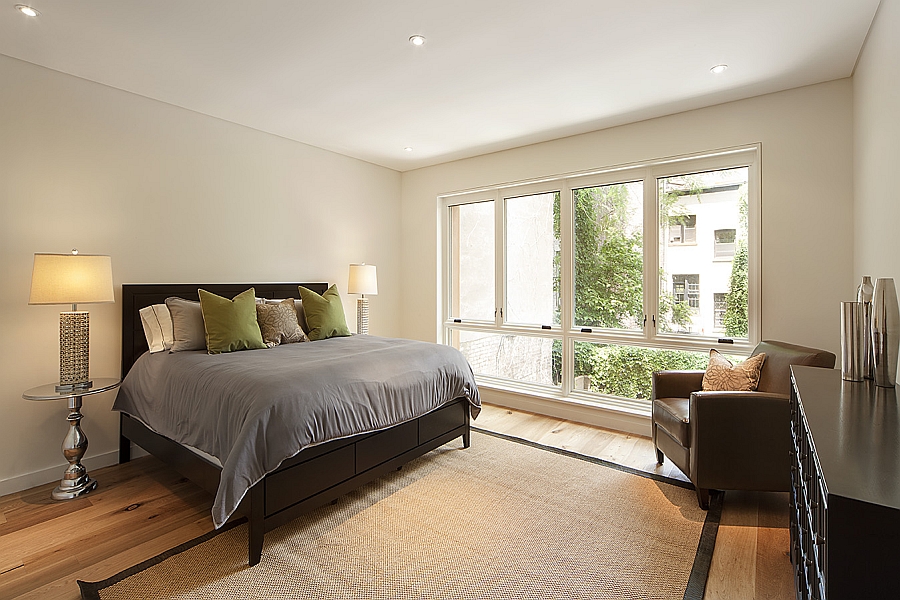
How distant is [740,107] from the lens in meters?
3.35

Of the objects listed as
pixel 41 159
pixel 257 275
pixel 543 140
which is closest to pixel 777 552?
pixel 543 140

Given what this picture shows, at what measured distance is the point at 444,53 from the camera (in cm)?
268

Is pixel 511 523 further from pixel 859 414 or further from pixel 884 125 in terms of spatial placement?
pixel 884 125

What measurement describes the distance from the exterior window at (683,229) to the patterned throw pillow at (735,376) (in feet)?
3.88

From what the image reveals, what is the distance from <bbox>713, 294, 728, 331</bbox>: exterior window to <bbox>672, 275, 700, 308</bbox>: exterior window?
0.13m

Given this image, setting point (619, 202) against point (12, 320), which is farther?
point (619, 202)

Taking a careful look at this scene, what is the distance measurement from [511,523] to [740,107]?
3.30 m

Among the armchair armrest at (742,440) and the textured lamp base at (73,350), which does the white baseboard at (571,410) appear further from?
the textured lamp base at (73,350)

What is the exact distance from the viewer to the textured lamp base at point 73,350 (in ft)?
9.07

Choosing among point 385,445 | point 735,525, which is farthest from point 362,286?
point 735,525

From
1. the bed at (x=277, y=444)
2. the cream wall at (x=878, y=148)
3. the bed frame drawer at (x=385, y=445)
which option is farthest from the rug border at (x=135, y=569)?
the cream wall at (x=878, y=148)

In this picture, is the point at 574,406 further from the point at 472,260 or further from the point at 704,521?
the point at 472,260

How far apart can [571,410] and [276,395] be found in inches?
115

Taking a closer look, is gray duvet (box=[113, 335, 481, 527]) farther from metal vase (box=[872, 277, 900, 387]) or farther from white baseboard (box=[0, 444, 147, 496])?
metal vase (box=[872, 277, 900, 387])
